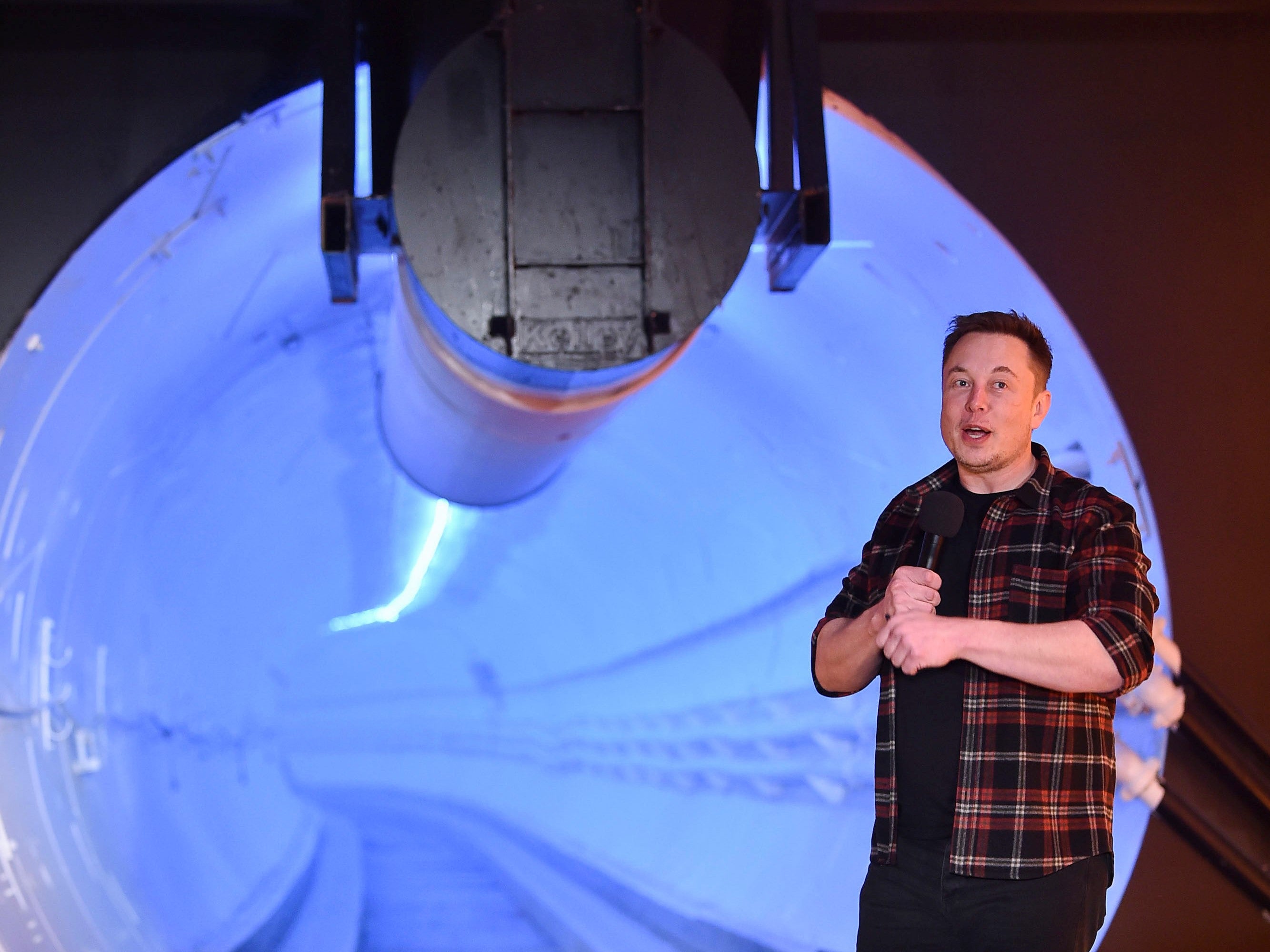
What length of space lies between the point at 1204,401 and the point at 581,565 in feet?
11.1

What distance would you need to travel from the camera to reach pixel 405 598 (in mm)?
6609

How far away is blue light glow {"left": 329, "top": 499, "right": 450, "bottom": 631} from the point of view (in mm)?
5840

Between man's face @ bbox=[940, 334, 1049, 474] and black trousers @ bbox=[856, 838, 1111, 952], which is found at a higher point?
man's face @ bbox=[940, 334, 1049, 474]

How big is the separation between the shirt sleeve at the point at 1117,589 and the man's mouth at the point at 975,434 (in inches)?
6.8

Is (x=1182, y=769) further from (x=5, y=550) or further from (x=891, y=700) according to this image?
(x=5, y=550)

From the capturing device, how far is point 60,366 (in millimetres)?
2914

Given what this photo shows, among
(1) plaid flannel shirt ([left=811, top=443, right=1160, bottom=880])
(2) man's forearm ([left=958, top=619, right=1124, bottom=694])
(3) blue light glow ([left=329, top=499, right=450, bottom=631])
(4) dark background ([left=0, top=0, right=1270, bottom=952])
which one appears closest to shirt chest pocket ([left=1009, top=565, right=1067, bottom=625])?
(1) plaid flannel shirt ([left=811, top=443, right=1160, bottom=880])

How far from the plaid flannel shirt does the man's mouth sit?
0.09 metres

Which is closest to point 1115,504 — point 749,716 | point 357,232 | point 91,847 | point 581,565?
point 357,232

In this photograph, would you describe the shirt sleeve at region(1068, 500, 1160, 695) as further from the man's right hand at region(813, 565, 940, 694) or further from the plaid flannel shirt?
the man's right hand at region(813, 565, 940, 694)

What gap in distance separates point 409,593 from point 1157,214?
4507 millimetres

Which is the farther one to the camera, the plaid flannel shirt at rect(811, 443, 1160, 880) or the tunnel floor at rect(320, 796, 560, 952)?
the tunnel floor at rect(320, 796, 560, 952)

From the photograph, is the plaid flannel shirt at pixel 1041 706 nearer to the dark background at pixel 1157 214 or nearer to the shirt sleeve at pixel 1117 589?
the shirt sleeve at pixel 1117 589

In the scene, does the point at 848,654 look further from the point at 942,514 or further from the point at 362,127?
the point at 362,127
